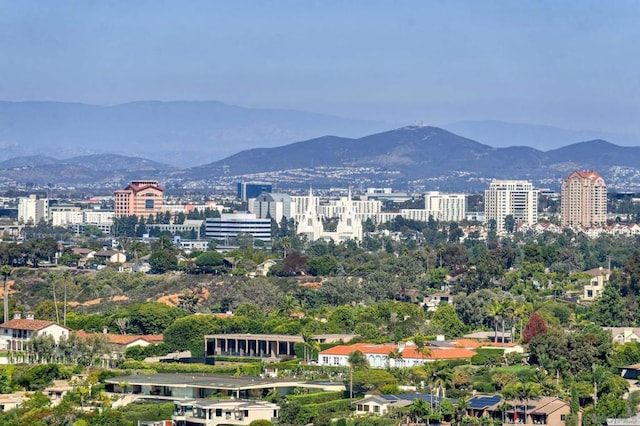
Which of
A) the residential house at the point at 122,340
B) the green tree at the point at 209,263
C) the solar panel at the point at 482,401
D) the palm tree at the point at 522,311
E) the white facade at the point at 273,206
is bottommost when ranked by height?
the solar panel at the point at 482,401

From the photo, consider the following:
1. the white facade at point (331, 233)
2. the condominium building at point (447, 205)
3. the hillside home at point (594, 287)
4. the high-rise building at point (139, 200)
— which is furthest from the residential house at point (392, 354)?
the condominium building at point (447, 205)

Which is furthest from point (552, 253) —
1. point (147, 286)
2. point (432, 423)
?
point (432, 423)

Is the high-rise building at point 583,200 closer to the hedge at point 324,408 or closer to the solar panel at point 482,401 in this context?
the solar panel at point 482,401

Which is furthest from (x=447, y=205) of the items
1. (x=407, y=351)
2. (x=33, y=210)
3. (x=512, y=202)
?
(x=407, y=351)

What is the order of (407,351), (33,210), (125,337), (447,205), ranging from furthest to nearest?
(447,205), (33,210), (125,337), (407,351)

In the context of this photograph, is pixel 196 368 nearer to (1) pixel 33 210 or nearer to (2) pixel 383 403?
(2) pixel 383 403

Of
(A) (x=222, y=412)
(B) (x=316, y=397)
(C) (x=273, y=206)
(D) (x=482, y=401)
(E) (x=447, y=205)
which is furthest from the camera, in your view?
(E) (x=447, y=205)

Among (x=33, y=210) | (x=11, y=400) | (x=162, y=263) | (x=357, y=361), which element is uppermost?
(x=33, y=210)

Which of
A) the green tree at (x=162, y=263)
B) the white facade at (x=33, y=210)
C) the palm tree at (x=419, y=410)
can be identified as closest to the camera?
→ the palm tree at (x=419, y=410)
